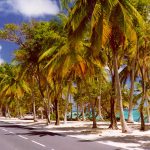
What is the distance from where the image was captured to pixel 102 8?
2194 centimetres

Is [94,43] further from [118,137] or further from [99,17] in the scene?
[118,137]

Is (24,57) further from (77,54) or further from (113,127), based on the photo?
(113,127)

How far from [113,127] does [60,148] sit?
13.0 meters

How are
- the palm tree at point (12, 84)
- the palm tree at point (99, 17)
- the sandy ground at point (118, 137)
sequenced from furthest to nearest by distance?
the palm tree at point (12, 84) < the palm tree at point (99, 17) < the sandy ground at point (118, 137)

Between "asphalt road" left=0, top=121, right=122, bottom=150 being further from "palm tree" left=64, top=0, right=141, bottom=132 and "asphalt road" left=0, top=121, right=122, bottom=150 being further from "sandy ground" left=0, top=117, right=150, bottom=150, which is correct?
"palm tree" left=64, top=0, right=141, bottom=132

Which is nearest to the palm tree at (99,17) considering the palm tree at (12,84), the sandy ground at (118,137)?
the sandy ground at (118,137)

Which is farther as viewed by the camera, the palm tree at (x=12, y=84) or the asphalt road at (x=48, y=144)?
the palm tree at (x=12, y=84)

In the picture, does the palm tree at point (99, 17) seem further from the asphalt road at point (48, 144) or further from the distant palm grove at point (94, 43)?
the asphalt road at point (48, 144)

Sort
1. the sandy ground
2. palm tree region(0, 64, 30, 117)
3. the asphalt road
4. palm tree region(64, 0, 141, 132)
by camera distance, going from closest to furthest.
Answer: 1. the asphalt road
2. the sandy ground
3. palm tree region(64, 0, 141, 132)
4. palm tree region(0, 64, 30, 117)

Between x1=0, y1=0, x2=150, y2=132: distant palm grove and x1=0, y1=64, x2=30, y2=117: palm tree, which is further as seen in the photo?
x1=0, y1=64, x2=30, y2=117: palm tree

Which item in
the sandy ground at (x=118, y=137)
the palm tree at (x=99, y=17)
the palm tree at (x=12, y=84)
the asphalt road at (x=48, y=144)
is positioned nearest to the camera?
the asphalt road at (x=48, y=144)

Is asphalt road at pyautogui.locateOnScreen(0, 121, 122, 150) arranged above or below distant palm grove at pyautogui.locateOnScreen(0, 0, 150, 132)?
below

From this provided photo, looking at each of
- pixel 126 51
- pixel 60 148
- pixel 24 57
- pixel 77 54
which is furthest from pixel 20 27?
pixel 60 148

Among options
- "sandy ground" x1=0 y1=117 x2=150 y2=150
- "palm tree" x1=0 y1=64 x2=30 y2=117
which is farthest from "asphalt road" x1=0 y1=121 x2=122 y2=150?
"palm tree" x1=0 y1=64 x2=30 y2=117
